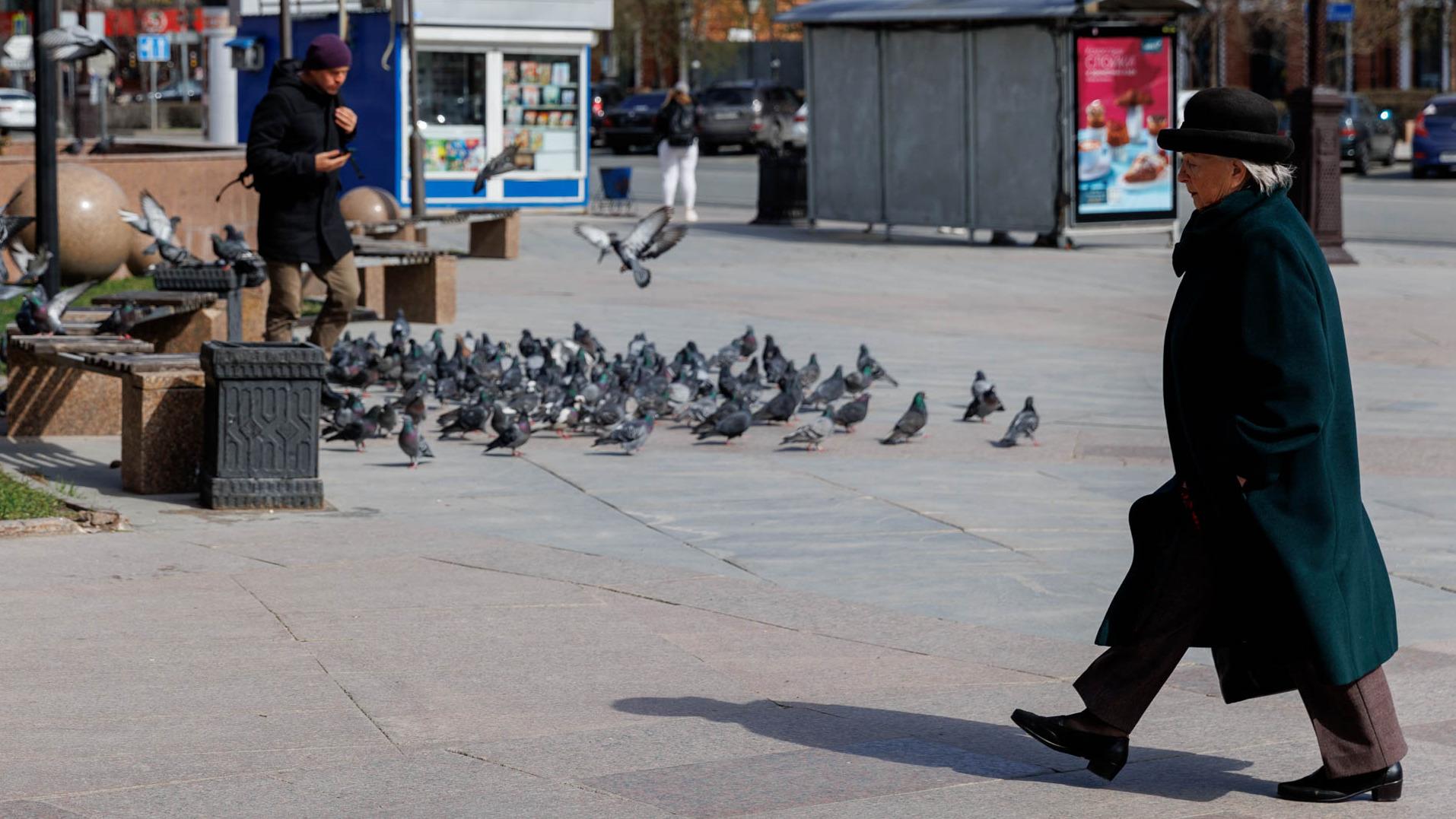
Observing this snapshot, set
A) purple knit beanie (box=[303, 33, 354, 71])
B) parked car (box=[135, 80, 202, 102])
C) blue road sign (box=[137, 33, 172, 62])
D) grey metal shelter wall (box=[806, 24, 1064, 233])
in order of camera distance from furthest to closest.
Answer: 1. parked car (box=[135, 80, 202, 102])
2. blue road sign (box=[137, 33, 172, 62])
3. grey metal shelter wall (box=[806, 24, 1064, 233])
4. purple knit beanie (box=[303, 33, 354, 71])

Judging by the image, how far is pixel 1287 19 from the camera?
54.7 m

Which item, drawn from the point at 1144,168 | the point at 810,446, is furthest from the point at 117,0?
the point at 810,446

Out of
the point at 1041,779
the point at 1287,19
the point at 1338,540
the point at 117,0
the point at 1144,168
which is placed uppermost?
the point at 117,0

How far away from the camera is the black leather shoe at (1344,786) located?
4770 millimetres

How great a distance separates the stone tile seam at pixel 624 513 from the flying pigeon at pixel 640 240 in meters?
3.65

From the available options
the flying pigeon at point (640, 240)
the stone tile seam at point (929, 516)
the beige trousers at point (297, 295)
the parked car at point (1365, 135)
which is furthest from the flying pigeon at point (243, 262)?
the parked car at point (1365, 135)

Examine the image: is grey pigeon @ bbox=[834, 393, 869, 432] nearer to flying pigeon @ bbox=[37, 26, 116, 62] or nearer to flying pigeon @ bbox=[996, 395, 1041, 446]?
flying pigeon @ bbox=[996, 395, 1041, 446]

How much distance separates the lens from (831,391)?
1152 cm

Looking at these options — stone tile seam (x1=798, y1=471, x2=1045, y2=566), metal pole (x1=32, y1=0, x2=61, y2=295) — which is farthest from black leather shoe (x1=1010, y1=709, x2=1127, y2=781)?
metal pole (x1=32, y1=0, x2=61, y2=295)

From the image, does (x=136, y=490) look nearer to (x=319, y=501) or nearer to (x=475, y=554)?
(x=319, y=501)

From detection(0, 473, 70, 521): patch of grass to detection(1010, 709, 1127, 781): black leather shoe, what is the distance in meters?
4.55

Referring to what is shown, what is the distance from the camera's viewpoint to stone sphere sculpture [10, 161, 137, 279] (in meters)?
16.8

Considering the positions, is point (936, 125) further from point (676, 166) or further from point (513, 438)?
point (513, 438)

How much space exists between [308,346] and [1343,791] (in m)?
A: 5.10
